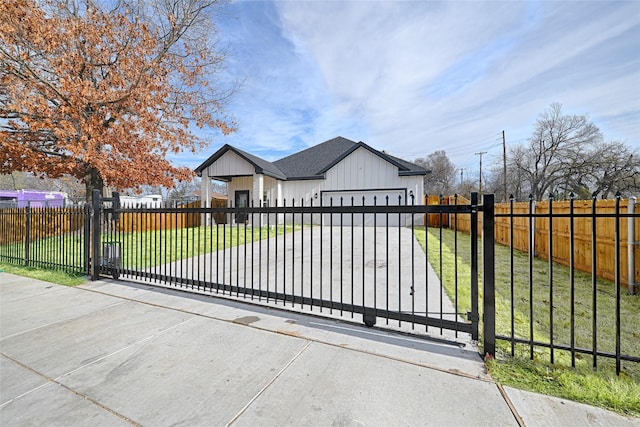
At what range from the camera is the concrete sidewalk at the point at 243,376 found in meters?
1.92

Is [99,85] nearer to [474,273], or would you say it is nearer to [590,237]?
[474,273]

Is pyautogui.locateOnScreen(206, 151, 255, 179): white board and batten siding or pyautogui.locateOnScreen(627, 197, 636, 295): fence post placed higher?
pyautogui.locateOnScreen(206, 151, 255, 179): white board and batten siding

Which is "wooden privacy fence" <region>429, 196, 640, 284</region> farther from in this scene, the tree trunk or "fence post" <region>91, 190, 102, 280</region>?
the tree trunk

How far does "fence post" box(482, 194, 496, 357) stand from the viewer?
258 centimetres

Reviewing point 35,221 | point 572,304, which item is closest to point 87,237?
point 35,221

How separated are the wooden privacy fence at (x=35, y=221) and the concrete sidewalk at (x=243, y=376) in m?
2.93

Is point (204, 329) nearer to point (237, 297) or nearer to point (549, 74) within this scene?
point (237, 297)

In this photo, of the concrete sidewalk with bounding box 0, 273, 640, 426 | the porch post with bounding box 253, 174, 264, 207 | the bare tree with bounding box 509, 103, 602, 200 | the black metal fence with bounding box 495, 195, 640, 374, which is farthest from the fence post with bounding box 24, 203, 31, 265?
the bare tree with bounding box 509, 103, 602, 200

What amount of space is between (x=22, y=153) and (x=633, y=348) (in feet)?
51.5

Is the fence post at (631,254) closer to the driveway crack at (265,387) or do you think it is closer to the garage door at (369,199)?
the driveway crack at (265,387)

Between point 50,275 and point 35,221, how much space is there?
3189 millimetres

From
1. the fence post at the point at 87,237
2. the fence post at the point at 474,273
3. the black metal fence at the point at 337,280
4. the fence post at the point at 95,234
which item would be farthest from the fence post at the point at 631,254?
the fence post at the point at 87,237

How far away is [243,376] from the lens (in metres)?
2.38

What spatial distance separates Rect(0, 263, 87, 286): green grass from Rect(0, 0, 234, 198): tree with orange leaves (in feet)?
14.2
